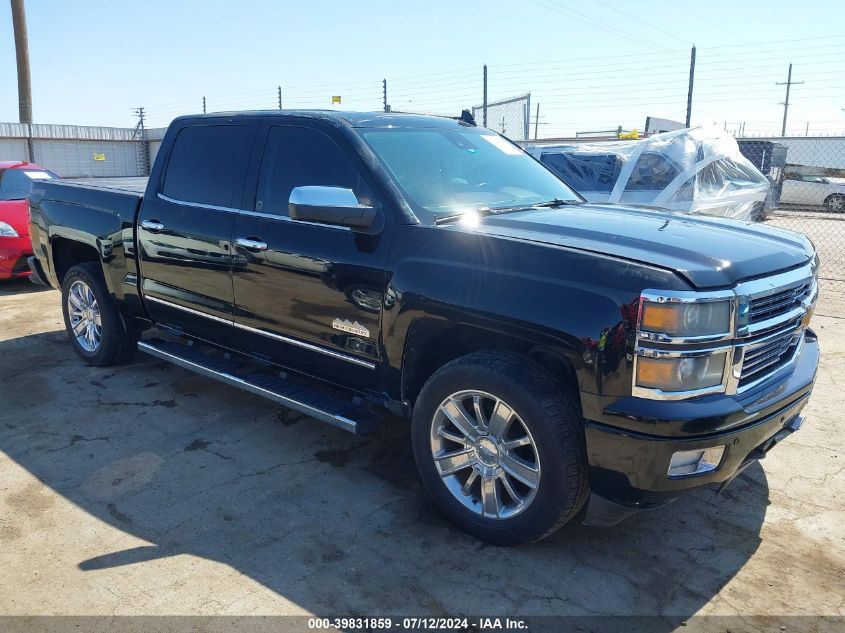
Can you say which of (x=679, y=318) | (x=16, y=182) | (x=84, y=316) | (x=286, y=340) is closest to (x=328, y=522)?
(x=286, y=340)

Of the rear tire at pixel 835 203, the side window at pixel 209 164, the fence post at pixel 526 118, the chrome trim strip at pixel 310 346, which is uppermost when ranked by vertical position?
the fence post at pixel 526 118

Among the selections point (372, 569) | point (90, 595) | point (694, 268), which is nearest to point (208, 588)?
point (90, 595)

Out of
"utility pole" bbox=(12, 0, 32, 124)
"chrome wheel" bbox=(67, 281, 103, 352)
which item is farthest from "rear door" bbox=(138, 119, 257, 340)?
"utility pole" bbox=(12, 0, 32, 124)

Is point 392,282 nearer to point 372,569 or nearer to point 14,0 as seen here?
point 372,569

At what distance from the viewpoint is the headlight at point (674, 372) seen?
2586 mm

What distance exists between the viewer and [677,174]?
9.95 metres

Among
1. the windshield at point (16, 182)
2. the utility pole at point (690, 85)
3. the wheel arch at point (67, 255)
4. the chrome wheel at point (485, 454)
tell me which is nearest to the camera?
the chrome wheel at point (485, 454)

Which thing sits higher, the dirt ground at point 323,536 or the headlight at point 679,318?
the headlight at point 679,318

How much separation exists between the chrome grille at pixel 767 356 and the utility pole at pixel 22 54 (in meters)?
22.1

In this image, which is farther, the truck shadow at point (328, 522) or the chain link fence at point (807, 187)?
the chain link fence at point (807, 187)

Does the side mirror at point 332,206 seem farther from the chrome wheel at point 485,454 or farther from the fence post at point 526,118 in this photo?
the fence post at point 526,118

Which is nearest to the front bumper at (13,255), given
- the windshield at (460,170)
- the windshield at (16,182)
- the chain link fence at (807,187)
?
the windshield at (16,182)

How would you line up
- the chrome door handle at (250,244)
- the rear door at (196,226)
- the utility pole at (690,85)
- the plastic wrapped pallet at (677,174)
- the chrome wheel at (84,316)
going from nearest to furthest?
the chrome door handle at (250,244)
the rear door at (196,226)
the chrome wheel at (84,316)
the plastic wrapped pallet at (677,174)
the utility pole at (690,85)

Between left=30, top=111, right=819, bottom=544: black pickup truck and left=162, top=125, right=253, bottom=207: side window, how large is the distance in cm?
2
